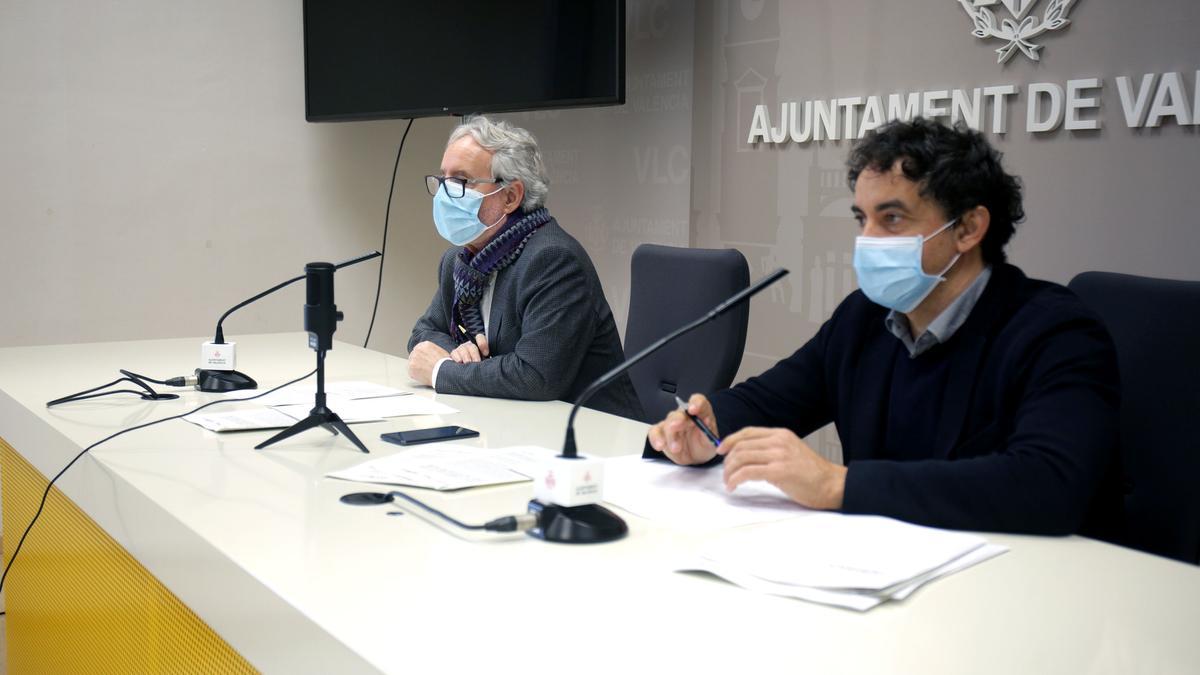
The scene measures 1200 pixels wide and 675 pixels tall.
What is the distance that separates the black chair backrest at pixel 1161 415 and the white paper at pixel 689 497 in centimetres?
57

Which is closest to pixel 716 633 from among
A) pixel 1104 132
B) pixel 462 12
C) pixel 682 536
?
pixel 682 536

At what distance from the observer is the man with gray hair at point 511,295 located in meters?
2.33

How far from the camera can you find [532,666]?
930 millimetres

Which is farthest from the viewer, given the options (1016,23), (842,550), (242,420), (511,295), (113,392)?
(1016,23)

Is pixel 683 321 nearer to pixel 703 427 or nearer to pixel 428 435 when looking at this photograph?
pixel 428 435

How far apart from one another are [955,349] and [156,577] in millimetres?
1198

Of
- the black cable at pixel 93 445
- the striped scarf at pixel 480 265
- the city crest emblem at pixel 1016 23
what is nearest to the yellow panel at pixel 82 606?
the black cable at pixel 93 445

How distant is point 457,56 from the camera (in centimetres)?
386

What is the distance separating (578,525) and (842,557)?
31cm

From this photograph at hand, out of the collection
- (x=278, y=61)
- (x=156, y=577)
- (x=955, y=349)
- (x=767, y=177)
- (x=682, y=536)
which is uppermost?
(x=278, y=61)

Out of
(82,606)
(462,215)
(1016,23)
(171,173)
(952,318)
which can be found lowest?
(82,606)

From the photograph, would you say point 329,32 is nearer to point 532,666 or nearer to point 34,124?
point 34,124

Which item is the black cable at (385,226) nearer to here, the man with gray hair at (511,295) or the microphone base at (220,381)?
the man with gray hair at (511,295)

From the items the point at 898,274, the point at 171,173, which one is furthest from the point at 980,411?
the point at 171,173
